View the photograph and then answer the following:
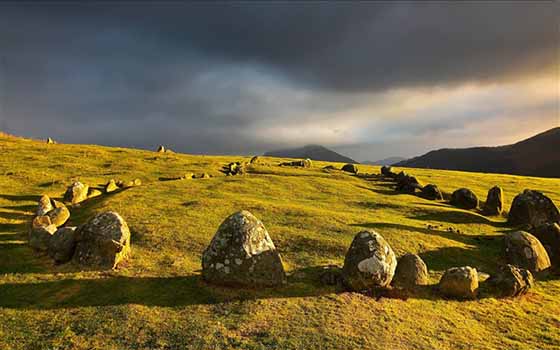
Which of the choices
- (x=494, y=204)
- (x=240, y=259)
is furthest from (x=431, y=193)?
(x=240, y=259)

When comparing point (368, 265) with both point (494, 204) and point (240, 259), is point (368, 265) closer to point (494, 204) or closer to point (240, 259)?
point (240, 259)

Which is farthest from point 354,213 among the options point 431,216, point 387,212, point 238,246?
point 238,246

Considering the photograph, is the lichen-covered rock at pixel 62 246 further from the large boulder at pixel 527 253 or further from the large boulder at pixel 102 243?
the large boulder at pixel 527 253

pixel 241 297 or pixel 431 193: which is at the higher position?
pixel 431 193

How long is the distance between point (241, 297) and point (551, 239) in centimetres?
2600

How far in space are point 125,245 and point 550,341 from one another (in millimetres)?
23650

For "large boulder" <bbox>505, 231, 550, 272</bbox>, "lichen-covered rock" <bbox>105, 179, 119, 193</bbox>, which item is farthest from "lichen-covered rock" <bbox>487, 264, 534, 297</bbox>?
"lichen-covered rock" <bbox>105, 179, 119, 193</bbox>

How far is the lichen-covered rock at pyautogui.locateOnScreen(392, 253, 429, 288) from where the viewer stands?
22125 millimetres

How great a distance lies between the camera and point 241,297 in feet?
62.0

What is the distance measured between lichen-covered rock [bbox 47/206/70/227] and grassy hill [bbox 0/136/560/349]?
132 cm

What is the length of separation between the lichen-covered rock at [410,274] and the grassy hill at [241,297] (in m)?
0.87

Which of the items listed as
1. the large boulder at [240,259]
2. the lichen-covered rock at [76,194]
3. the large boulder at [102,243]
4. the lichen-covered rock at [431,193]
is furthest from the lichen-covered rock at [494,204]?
the lichen-covered rock at [76,194]

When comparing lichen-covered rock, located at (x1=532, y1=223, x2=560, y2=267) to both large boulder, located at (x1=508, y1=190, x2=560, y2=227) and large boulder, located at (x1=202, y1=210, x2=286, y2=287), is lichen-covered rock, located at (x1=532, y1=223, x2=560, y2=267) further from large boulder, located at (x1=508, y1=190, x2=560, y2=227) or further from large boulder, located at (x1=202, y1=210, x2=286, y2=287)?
large boulder, located at (x1=202, y1=210, x2=286, y2=287)

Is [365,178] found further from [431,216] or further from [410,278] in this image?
[410,278]
